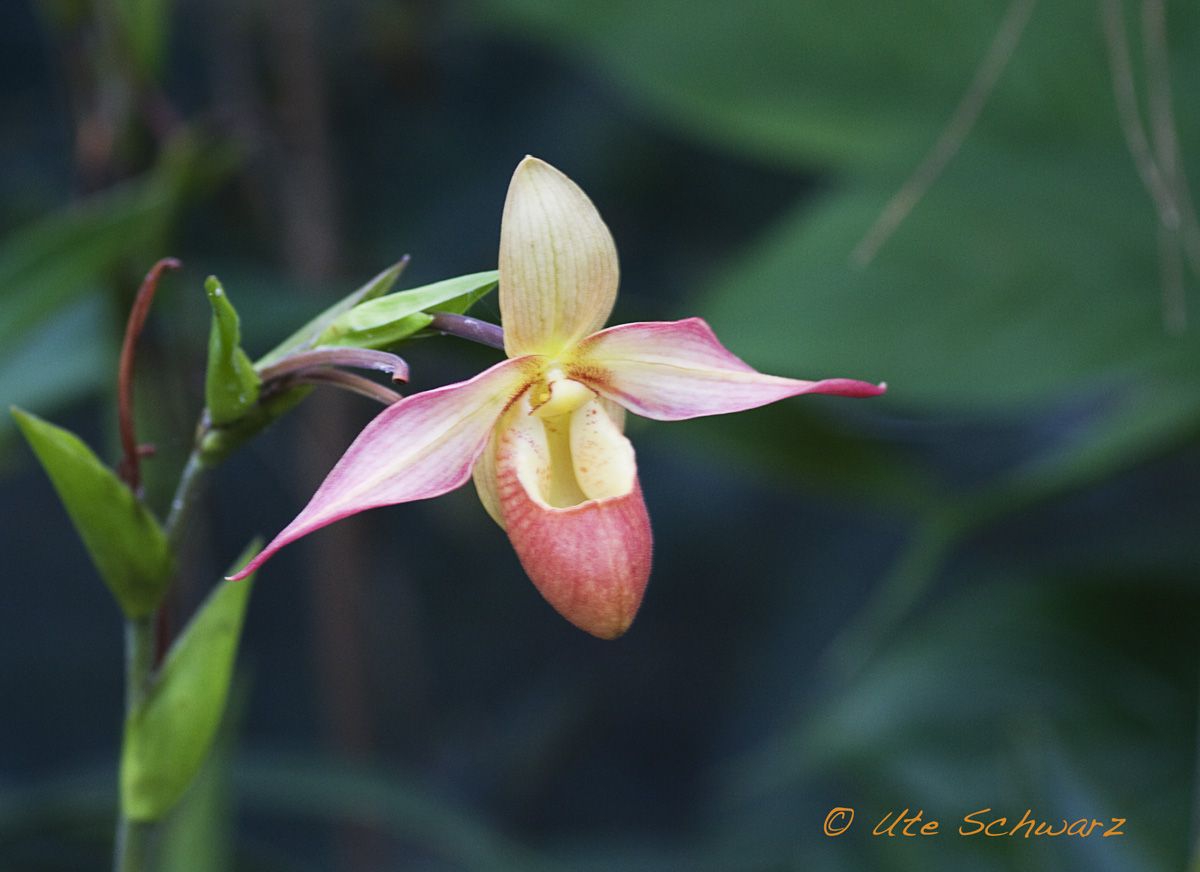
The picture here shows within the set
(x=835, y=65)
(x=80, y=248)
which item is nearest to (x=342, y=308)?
(x=80, y=248)

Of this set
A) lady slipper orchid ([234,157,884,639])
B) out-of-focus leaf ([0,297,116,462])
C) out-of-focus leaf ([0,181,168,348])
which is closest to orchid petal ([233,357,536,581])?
lady slipper orchid ([234,157,884,639])

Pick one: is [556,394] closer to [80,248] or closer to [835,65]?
[80,248]

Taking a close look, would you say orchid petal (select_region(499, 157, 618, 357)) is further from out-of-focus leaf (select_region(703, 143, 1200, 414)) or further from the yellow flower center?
out-of-focus leaf (select_region(703, 143, 1200, 414))

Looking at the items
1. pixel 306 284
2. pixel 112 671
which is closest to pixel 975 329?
pixel 306 284

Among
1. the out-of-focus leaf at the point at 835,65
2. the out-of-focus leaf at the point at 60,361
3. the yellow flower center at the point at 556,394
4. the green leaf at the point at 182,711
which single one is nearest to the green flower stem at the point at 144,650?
the green leaf at the point at 182,711

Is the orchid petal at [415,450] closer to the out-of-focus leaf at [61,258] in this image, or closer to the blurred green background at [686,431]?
the blurred green background at [686,431]

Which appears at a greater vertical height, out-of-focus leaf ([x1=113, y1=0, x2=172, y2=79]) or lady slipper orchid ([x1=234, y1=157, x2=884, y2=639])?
out-of-focus leaf ([x1=113, y1=0, x2=172, y2=79])
